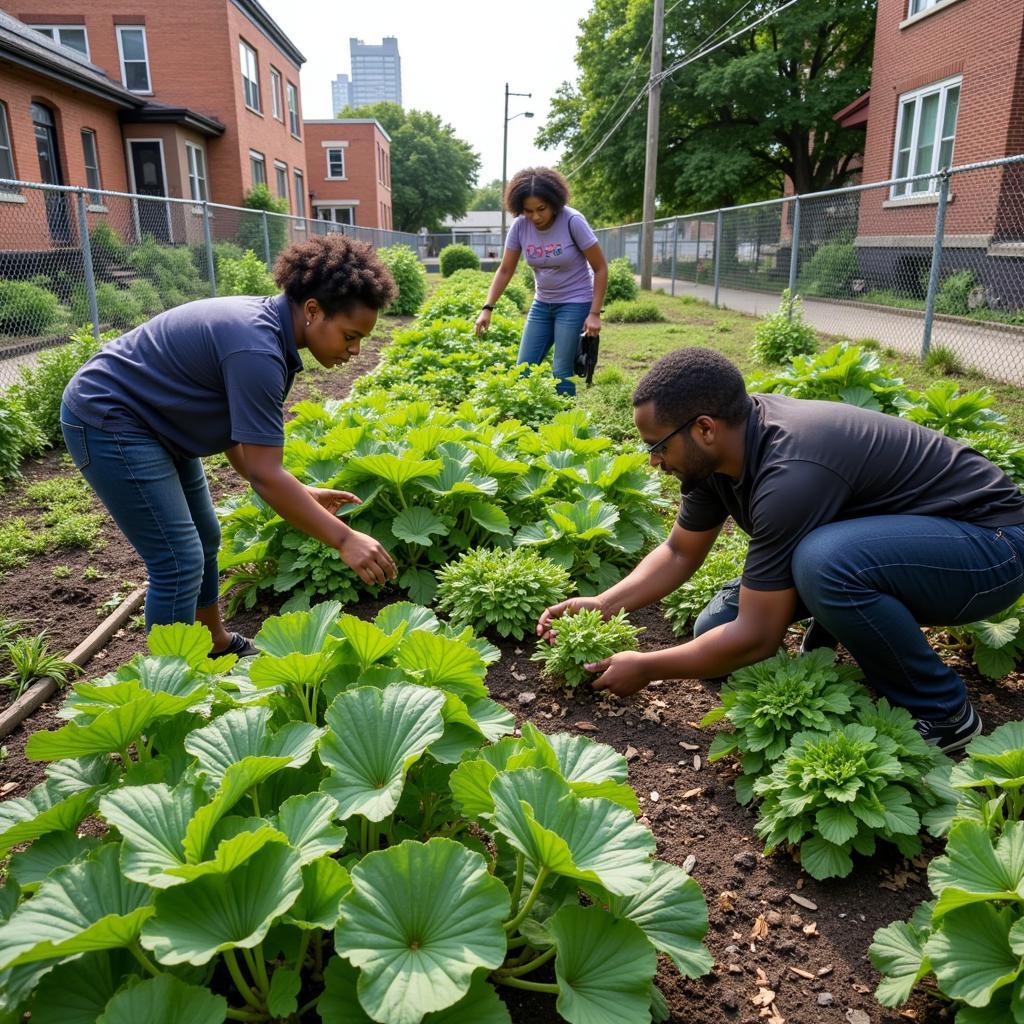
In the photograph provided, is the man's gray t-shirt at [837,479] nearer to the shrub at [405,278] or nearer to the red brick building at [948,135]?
the red brick building at [948,135]

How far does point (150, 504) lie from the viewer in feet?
9.05

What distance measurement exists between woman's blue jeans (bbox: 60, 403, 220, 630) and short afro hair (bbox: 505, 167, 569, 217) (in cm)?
363

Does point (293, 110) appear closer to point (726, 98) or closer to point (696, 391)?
point (726, 98)

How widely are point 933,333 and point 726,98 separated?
22.8 meters

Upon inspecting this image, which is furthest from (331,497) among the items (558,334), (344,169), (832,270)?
(344,169)

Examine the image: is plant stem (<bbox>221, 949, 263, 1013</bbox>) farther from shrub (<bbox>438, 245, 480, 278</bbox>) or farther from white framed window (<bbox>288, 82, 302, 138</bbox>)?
white framed window (<bbox>288, 82, 302, 138</bbox>)

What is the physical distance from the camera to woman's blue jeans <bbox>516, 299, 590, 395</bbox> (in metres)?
6.22

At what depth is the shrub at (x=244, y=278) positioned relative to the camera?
11.6m

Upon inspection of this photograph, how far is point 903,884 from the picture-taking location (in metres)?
2.13

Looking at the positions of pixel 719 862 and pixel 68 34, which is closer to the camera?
pixel 719 862

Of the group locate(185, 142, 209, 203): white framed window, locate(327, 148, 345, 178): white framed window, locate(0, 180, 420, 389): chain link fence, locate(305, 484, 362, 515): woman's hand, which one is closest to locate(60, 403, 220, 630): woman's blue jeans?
locate(305, 484, 362, 515): woman's hand

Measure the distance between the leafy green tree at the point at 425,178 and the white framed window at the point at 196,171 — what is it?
4158cm

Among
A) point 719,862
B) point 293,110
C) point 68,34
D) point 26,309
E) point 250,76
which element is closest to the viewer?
Answer: point 719,862

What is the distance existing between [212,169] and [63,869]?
2564 cm
